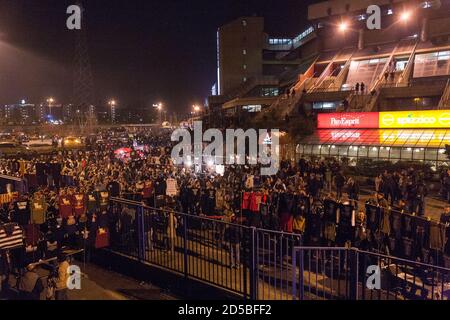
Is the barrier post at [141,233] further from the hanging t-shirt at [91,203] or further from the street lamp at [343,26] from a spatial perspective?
the street lamp at [343,26]

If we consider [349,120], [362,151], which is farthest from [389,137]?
[349,120]

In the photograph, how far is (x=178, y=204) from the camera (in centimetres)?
1307

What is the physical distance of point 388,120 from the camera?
86.1ft

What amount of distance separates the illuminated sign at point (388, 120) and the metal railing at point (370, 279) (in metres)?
18.5

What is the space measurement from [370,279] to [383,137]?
20712 millimetres

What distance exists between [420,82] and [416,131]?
14914 mm

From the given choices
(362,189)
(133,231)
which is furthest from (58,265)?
(362,189)

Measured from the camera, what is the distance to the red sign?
2724 cm

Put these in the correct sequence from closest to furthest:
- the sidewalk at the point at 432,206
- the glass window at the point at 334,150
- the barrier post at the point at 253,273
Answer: the barrier post at the point at 253,273 → the sidewalk at the point at 432,206 → the glass window at the point at 334,150

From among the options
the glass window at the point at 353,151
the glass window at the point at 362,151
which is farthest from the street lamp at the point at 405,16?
the glass window at the point at 362,151

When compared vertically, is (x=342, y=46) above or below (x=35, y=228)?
above

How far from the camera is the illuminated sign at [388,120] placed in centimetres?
2353
